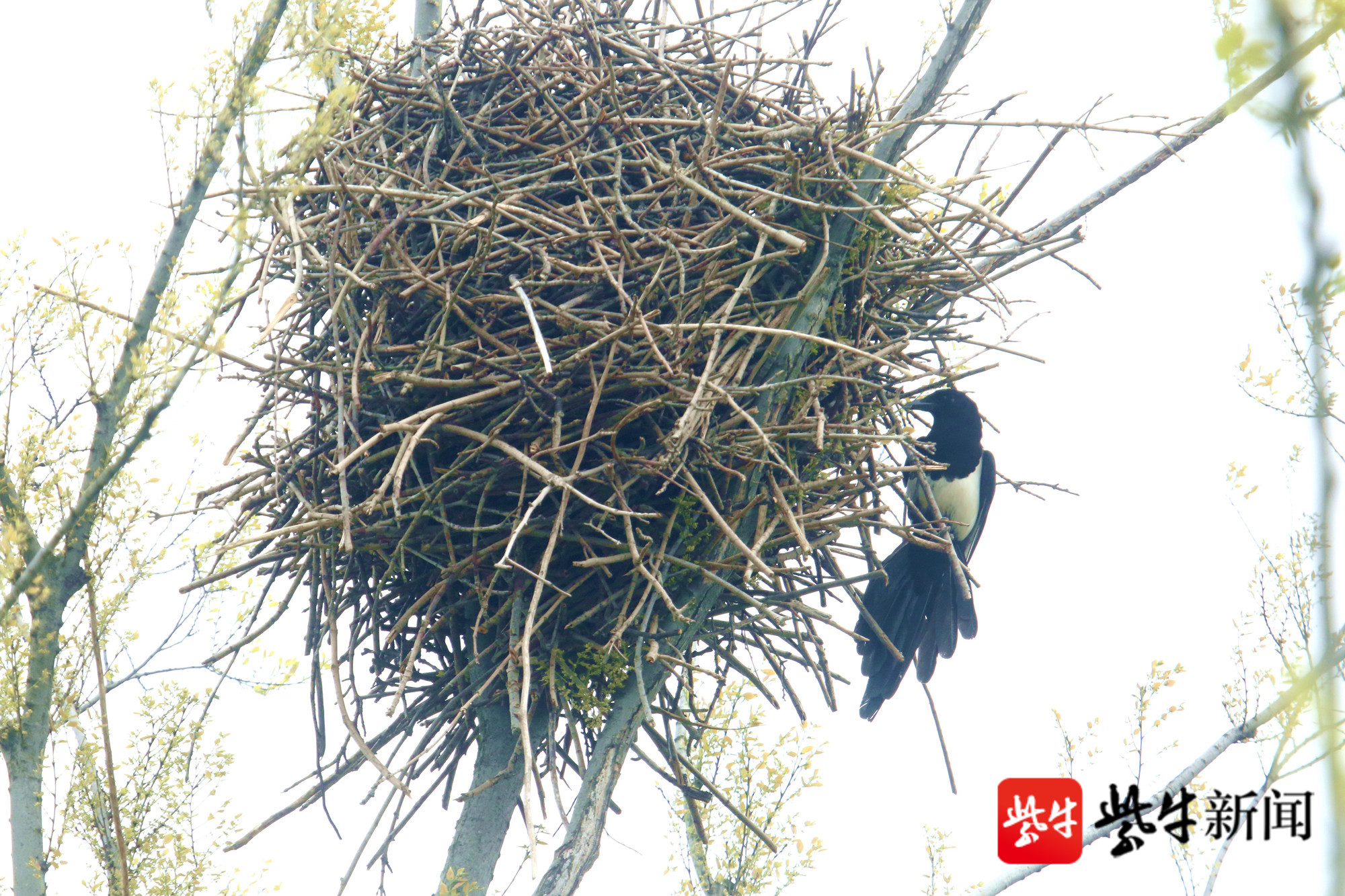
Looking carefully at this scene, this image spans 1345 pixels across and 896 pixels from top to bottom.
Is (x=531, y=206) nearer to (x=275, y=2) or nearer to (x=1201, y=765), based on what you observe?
(x=275, y=2)

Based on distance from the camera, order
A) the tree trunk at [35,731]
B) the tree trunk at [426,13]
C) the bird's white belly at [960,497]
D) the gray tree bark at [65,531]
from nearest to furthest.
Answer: the gray tree bark at [65,531] → the tree trunk at [35,731] → the bird's white belly at [960,497] → the tree trunk at [426,13]

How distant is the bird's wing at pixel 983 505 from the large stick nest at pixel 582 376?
64 cm

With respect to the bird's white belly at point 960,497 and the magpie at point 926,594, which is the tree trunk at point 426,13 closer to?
the magpie at point 926,594

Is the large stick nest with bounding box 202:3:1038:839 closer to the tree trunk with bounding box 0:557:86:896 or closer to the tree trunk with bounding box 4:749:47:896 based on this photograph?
the tree trunk with bounding box 0:557:86:896

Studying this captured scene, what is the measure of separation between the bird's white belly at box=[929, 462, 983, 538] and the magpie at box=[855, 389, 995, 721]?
14mm

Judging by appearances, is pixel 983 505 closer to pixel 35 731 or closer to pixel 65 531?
pixel 65 531

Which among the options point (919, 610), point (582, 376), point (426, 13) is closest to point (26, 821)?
point (582, 376)

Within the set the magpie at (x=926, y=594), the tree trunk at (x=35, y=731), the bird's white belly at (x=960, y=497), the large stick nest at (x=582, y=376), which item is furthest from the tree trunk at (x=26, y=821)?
the bird's white belly at (x=960, y=497)

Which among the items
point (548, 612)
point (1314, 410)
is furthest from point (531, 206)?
point (1314, 410)

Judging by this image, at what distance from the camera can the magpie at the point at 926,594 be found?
299cm

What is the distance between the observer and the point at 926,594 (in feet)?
10.0

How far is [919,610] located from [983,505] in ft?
1.59

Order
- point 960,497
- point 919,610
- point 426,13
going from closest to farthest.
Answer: point 919,610
point 960,497
point 426,13

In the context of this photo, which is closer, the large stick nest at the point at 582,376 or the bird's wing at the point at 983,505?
the large stick nest at the point at 582,376
